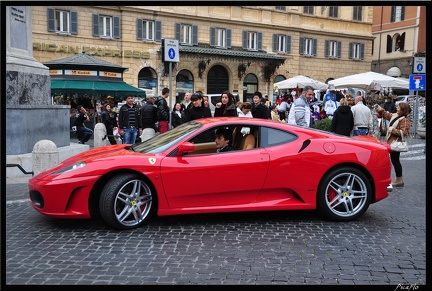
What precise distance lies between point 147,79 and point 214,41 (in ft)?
21.5

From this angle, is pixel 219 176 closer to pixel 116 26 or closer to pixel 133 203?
pixel 133 203

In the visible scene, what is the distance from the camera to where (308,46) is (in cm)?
3941

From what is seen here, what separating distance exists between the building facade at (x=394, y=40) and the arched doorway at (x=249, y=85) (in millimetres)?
13785

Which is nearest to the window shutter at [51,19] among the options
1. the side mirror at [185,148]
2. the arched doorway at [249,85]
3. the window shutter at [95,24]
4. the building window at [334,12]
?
the window shutter at [95,24]

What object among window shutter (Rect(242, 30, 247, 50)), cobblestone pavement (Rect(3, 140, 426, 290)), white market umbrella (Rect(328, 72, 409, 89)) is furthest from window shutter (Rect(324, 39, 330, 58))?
cobblestone pavement (Rect(3, 140, 426, 290))

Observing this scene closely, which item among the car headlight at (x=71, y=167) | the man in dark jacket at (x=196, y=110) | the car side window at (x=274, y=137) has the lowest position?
the car headlight at (x=71, y=167)

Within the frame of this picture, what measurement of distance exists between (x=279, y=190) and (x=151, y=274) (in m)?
2.08

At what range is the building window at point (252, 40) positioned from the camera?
3650cm

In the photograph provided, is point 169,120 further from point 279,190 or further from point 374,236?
point 374,236

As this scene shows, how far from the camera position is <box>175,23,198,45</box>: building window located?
33656 millimetres

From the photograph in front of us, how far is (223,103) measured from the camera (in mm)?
9242

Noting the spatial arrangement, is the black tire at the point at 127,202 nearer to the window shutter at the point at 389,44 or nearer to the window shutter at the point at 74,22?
the window shutter at the point at 74,22

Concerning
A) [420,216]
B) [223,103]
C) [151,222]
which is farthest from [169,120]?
[420,216]

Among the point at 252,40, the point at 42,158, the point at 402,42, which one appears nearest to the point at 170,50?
the point at 42,158
